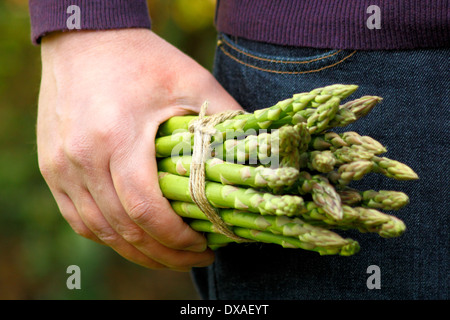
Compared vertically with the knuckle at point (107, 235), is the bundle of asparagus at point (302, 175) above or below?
above

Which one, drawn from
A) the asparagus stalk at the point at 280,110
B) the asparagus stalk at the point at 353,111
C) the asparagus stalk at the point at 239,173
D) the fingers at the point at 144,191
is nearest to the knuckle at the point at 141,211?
the fingers at the point at 144,191

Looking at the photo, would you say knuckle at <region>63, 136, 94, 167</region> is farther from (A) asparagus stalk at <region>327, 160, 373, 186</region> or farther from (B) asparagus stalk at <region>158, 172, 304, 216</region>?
(A) asparagus stalk at <region>327, 160, 373, 186</region>

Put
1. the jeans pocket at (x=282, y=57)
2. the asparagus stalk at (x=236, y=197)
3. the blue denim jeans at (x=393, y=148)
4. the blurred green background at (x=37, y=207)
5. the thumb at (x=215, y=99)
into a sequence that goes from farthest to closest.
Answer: the blurred green background at (x=37, y=207) → the thumb at (x=215, y=99) → the jeans pocket at (x=282, y=57) → the blue denim jeans at (x=393, y=148) → the asparagus stalk at (x=236, y=197)

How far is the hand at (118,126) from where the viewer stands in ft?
4.31

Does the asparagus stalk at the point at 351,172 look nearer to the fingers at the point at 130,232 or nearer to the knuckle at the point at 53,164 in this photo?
the fingers at the point at 130,232

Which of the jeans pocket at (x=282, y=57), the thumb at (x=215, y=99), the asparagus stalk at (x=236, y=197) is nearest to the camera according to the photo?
the asparagus stalk at (x=236, y=197)

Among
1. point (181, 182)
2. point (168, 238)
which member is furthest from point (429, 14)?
point (168, 238)

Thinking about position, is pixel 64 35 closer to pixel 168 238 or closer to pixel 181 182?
pixel 181 182

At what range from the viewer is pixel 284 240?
1179mm

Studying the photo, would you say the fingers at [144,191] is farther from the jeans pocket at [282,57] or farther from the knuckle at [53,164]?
the jeans pocket at [282,57]

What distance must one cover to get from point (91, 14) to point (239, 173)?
0.67 metres

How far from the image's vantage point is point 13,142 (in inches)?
142

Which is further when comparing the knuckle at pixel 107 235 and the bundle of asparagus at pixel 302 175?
the knuckle at pixel 107 235

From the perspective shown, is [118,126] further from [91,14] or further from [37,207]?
[37,207]
